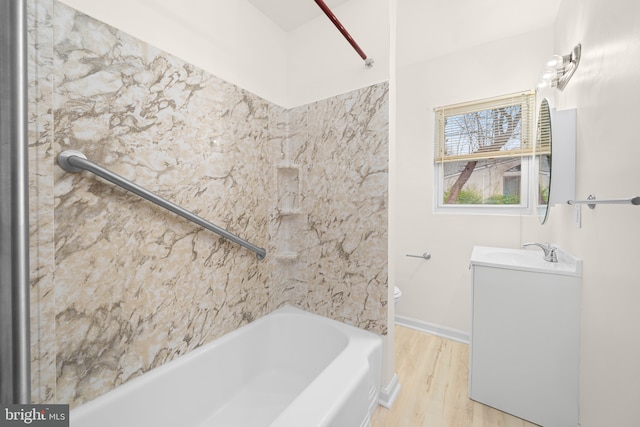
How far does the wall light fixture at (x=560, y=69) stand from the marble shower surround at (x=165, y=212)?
3.40 ft

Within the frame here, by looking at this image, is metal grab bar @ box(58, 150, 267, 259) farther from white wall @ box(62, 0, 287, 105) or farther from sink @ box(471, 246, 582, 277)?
sink @ box(471, 246, 582, 277)

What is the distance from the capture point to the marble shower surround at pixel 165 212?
2.74 feet

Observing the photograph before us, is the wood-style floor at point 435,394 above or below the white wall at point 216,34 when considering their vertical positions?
below

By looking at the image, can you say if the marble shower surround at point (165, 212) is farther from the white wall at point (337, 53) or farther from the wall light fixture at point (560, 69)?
the wall light fixture at point (560, 69)

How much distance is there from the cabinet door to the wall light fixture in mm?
1152

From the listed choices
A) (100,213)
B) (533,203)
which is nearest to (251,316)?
(100,213)

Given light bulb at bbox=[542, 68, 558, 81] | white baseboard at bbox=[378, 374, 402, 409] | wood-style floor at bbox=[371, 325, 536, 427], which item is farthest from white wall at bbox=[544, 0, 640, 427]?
white baseboard at bbox=[378, 374, 402, 409]

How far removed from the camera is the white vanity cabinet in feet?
4.17

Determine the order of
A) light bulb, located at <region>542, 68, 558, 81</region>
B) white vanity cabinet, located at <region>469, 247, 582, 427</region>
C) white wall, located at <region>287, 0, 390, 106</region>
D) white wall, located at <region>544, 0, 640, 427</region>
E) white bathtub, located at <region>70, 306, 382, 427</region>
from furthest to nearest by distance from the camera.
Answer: light bulb, located at <region>542, 68, 558, 81</region>
white wall, located at <region>287, 0, 390, 106</region>
white vanity cabinet, located at <region>469, 247, 582, 427</region>
white bathtub, located at <region>70, 306, 382, 427</region>
white wall, located at <region>544, 0, 640, 427</region>

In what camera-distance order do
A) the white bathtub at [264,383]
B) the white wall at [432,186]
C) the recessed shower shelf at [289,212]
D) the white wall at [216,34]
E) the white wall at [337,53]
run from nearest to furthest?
the white bathtub at [264,383], the white wall at [216,34], the white wall at [337,53], the recessed shower shelf at [289,212], the white wall at [432,186]

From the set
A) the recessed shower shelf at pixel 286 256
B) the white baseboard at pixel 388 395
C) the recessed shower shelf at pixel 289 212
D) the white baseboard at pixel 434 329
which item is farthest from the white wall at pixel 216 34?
the white baseboard at pixel 434 329

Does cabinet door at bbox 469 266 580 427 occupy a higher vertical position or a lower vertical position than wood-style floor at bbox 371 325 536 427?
higher

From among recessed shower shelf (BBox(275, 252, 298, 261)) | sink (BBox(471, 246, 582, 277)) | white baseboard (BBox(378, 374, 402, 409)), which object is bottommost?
→ white baseboard (BBox(378, 374, 402, 409))

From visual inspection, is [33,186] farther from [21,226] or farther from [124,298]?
[124,298]
